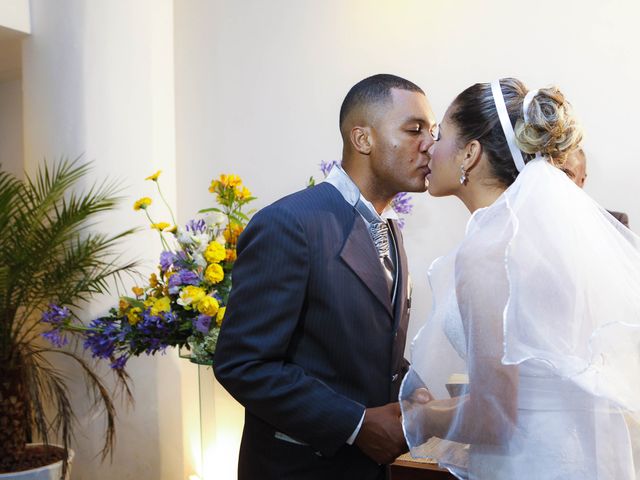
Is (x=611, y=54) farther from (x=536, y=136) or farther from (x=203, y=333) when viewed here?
(x=203, y=333)

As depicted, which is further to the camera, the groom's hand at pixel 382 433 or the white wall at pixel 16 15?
the white wall at pixel 16 15

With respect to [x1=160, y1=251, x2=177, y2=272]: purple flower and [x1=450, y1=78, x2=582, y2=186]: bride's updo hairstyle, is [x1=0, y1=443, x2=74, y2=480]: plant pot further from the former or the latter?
[x1=450, y1=78, x2=582, y2=186]: bride's updo hairstyle

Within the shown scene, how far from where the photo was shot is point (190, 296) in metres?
2.84

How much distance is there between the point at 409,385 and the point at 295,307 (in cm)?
37

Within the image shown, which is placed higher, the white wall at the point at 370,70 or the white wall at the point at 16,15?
the white wall at the point at 16,15

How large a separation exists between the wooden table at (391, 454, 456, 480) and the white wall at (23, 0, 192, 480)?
6.75ft

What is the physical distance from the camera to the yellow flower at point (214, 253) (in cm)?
289

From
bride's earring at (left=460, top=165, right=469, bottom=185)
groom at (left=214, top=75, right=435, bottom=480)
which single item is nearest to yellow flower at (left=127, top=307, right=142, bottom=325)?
groom at (left=214, top=75, right=435, bottom=480)

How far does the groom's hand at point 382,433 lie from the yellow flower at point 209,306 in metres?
1.03

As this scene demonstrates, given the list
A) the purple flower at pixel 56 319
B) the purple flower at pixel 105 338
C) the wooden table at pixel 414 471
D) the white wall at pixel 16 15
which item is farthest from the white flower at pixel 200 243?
the white wall at pixel 16 15

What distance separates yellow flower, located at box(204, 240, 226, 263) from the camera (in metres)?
2.89

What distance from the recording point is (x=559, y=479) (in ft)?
5.30

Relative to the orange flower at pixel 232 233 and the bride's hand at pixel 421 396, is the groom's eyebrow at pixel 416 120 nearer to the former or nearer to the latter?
the bride's hand at pixel 421 396

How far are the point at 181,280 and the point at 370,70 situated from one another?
66.2 inches
